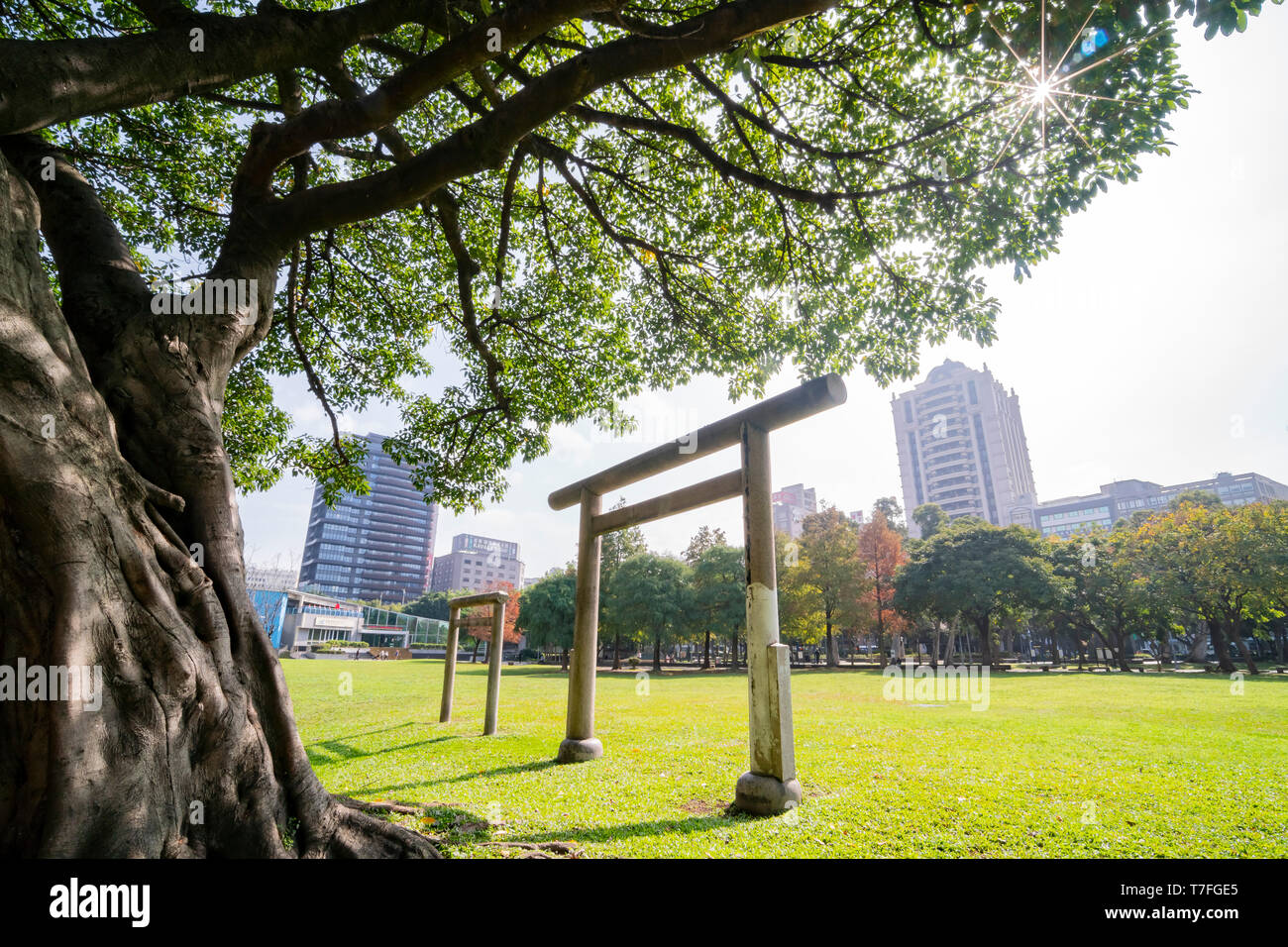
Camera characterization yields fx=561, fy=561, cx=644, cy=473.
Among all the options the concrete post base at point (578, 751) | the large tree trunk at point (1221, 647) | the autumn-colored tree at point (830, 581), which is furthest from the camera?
the autumn-colored tree at point (830, 581)

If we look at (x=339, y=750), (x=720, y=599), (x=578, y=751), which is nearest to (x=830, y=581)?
(x=720, y=599)

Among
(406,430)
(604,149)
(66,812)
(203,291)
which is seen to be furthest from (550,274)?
(66,812)

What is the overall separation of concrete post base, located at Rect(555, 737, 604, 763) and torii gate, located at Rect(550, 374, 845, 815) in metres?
0.01

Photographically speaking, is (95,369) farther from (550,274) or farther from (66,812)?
(550,274)

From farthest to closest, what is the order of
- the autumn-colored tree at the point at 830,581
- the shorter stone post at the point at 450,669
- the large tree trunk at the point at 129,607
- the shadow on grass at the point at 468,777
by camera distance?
the autumn-colored tree at the point at 830,581 → the shorter stone post at the point at 450,669 → the shadow on grass at the point at 468,777 → the large tree trunk at the point at 129,607

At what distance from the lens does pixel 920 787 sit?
195 inches

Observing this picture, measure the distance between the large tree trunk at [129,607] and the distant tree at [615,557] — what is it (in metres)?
26.2

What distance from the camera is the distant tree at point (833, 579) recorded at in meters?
32.2

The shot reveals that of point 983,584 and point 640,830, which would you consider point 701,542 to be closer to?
point 983,584

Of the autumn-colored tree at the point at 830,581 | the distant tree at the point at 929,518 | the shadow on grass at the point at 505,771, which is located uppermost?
the distant tree at the point at 929,518

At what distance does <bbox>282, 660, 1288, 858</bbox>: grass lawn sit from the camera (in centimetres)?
365

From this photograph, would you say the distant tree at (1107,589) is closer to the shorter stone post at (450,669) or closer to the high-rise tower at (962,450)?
the shorter stone post at (450,669)

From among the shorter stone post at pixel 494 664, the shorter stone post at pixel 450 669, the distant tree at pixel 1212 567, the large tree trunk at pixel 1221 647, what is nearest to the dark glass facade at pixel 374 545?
the shorter stone post at pixel 450 669

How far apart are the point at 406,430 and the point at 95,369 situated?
5941 millimetres
